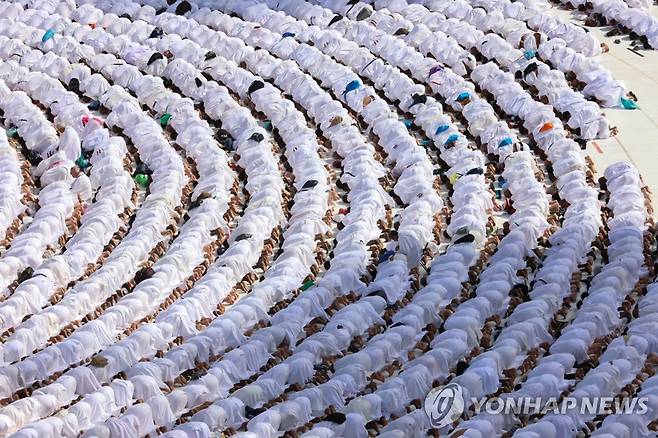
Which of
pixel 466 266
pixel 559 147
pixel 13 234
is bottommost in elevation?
pixel 13 234

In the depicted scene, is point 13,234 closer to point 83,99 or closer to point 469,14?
point 83,99

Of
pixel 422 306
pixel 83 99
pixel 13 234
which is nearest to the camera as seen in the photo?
pixel 422 306

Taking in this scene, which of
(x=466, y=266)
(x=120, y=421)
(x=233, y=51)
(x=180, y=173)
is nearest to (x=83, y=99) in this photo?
(x=233, y=51)

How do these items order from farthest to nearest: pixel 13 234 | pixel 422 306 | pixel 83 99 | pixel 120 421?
1. pixel 83 99
2. pixel 13 234
3. pixel 422 306
4. pixel 120 421

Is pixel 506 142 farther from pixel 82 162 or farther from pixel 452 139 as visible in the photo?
pixel 82 162
